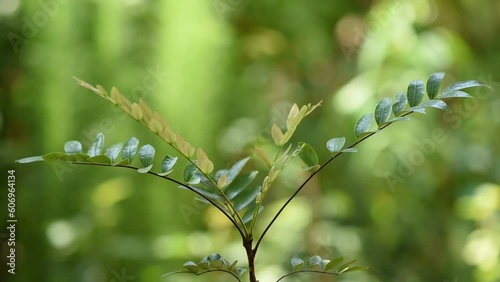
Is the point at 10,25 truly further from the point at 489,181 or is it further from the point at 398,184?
the point at 489,181

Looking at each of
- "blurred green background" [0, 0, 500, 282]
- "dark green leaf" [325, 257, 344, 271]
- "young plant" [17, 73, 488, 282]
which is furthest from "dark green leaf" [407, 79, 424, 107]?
"blurred green background" [0, 0, 500, 282]

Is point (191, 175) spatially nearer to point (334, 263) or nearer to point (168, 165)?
point (168, 165)

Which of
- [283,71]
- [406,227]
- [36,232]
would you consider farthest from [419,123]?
[36,232]

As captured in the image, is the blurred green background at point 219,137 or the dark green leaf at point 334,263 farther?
the blurred green background at point 219,137

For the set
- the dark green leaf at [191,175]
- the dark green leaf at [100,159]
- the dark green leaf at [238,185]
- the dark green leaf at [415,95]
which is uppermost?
the dark green leaf at [415,95]

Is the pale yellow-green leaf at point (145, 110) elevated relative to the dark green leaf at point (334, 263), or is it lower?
elevated

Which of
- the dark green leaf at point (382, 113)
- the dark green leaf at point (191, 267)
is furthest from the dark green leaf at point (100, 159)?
the dark green leaf at point (382, 113)

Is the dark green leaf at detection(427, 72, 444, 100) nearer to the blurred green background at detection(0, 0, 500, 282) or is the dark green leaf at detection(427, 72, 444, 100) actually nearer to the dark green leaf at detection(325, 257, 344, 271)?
the dark green leaf at detection(325, 257, 344, 271)

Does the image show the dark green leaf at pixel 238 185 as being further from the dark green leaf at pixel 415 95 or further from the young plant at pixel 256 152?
the dark green leaf at pixel 415 95
